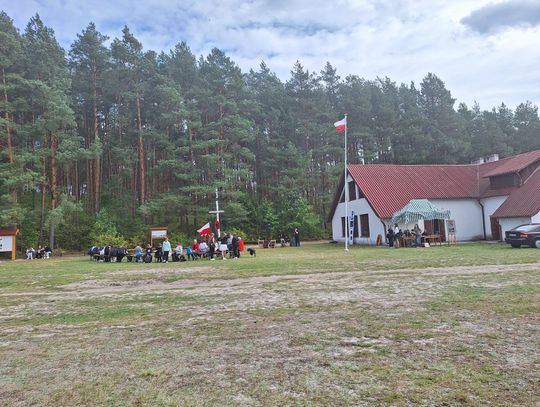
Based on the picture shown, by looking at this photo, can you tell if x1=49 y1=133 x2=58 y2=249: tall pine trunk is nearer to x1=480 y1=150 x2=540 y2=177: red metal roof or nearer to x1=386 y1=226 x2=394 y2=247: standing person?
x1=386 y1=226 x2=394 y2=247: standing person

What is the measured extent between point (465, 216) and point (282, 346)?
29714mm

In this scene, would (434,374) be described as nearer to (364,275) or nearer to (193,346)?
(193,346)

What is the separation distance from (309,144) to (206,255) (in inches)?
1243

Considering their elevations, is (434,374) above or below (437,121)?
below

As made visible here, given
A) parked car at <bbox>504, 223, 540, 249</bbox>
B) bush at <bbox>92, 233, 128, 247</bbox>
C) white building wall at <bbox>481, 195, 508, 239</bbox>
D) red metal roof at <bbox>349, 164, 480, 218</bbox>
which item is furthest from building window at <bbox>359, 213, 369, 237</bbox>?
bush at <bbox>92, 233, 128, 247</bbox>

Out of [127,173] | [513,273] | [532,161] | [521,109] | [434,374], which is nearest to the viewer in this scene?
[434,374]

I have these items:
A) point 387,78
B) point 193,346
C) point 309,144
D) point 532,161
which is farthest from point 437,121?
point 193,346

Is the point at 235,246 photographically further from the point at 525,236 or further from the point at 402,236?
the point at 525,236

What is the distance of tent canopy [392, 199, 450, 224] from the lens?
26828 millimetres

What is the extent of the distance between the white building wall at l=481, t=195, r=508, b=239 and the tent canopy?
5232mm

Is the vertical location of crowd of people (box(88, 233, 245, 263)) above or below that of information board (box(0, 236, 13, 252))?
below

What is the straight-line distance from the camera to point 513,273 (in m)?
11.4

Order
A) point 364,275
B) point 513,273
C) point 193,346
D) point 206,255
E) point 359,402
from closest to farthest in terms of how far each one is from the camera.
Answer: point 359,402, point 193,346, point 513,273, point 364,275, point 206,255

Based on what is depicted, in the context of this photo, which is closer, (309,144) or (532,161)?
(532,161)
